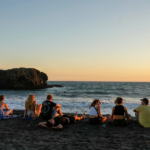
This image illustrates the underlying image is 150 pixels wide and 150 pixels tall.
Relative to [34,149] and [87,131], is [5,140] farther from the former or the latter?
[87,131]

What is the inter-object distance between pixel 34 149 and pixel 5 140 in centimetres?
130

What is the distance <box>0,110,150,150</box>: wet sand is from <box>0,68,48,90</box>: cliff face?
50763mm

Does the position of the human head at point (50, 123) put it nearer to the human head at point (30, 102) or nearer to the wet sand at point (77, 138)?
the wet sand at point (77, 138)

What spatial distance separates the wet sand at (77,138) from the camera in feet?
14.9

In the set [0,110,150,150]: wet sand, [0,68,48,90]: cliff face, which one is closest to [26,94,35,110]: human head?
[0,110,150,150]: wet sand

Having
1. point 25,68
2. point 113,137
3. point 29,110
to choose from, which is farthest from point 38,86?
point 113,137

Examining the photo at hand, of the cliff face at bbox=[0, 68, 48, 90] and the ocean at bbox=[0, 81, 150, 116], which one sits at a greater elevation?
the cliff face at bbox=[0, 68, 48, 90]

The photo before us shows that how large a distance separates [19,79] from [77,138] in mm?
54139

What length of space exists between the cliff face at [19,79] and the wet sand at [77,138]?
50.8 m

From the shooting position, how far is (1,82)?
55.2 metres

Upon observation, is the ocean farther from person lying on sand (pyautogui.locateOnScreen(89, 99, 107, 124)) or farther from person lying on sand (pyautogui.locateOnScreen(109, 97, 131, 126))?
person lying on sand (pyautogui.locateOnScreen(89, 99, 107, 124))

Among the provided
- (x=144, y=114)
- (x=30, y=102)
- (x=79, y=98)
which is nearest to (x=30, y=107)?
(x=30, y=102)

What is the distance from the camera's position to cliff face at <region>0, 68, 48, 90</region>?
178ft

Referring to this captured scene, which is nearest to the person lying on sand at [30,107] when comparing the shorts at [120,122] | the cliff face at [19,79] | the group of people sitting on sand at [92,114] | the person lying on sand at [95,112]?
the group of people sitting on sand at [92,114]
